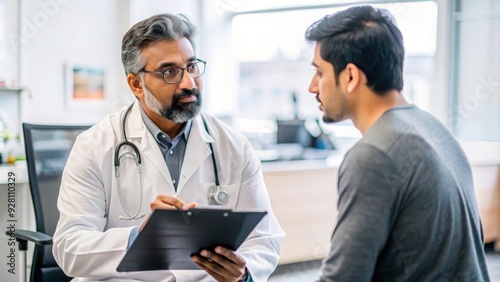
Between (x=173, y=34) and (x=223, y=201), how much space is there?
0.51m

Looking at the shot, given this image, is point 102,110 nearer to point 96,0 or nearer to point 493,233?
point 96,0

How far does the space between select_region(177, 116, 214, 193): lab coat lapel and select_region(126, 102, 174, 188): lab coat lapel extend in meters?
0.05

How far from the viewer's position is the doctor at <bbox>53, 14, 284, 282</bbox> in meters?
1.57

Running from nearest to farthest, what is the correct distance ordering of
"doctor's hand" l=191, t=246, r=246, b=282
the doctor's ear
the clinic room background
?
"doctor's hand" l=191, t=246, r=246, b=282
the doctor's ear
the clinic room background

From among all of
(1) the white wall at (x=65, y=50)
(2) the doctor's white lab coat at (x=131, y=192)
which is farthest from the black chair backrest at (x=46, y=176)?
(1) the white wall at (x=65, y=50)

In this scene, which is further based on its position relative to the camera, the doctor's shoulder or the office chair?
the office chair

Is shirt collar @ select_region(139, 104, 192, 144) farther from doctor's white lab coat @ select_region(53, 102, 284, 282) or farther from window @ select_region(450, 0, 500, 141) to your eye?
window @ select_region(450, 0, 500, 141)

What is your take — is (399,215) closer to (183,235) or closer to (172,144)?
(183,235)

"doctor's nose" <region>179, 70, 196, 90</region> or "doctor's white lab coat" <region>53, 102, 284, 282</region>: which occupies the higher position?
"doctor's nose" <region>179, 70, 196, 90</region>

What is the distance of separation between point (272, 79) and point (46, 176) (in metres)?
4.41

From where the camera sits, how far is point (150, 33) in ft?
5.58

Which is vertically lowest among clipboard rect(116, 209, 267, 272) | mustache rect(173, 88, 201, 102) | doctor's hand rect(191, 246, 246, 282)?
doctor's hand rect(191, 246, 246, 282)

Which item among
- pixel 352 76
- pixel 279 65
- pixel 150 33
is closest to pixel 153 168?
pixel 150 33

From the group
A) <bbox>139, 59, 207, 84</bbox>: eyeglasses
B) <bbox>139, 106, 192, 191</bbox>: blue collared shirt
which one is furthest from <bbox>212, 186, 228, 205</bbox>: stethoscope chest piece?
<bbox>139, 59, 207, 84</bbox>: eyeglasses
